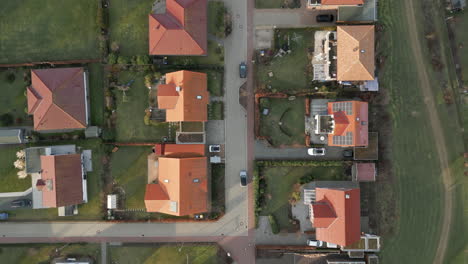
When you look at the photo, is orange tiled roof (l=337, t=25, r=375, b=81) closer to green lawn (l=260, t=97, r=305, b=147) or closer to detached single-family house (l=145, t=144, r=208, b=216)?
green lawn (l=260, t=97, r=305, b=147)

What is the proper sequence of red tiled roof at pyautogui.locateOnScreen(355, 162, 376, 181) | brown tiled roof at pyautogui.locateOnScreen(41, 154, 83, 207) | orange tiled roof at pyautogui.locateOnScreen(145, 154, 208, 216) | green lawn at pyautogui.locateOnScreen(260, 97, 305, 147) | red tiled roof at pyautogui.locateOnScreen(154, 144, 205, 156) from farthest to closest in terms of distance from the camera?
green lawn at pyautogui.locateOnScreen(260, 97, 305, 147) → red tiled roof at pyautogui.locateOnScreen(355, 162, 376, 181) → red tiled roof at pyautogui.locateOnScreen(154, 144, 205, 156) → brown tiled roof at pyautogui.locateOnScreen(41, 154, 83, 207) → orange tiled roof at pyautogui.locateOnScreen(145, 154, 208, 216)

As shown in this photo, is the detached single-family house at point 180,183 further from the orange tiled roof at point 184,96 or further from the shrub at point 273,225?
the shrub at point 273,225

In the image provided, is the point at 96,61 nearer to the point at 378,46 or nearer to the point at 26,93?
the point at 26,93

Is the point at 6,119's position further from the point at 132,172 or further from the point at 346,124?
the point at 346,124

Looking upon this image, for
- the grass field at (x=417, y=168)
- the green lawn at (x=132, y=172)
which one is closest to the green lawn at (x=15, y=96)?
the green lawn at (x=132, y=172)

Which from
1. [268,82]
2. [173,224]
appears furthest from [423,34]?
[173,224]

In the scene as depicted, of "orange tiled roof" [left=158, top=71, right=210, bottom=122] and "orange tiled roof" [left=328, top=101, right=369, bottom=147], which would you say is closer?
"orange tiled roof" [left=328, top=101, right=369, bottom=147]

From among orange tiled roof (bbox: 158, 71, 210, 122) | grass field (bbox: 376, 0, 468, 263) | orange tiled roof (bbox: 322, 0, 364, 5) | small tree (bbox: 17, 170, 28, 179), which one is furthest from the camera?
grass field (bbox: 376, 0, 468, 263)

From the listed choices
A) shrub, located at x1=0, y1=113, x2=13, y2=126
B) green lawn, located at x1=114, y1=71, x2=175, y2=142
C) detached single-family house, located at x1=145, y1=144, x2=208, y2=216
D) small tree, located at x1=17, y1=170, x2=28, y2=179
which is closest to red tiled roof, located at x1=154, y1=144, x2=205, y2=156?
detached single-family house, located at x1=145, y1=144, x2=208, y2=216
